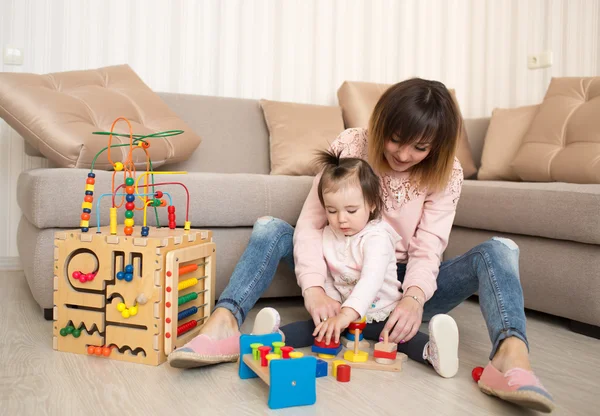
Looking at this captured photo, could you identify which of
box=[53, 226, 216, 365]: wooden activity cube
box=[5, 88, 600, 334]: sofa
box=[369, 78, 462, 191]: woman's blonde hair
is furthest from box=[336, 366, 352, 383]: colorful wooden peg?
box=[5, 88, 600, 334]: sofa

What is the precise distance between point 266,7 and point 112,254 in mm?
2025

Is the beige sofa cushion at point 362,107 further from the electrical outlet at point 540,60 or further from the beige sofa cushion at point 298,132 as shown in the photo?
the electrical outlet at point 540,60

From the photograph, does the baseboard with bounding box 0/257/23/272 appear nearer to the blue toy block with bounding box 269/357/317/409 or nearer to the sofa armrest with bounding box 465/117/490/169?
the blue toy block with bounding box 269/357/317/409

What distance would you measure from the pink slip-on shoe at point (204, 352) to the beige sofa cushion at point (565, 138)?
163 cm

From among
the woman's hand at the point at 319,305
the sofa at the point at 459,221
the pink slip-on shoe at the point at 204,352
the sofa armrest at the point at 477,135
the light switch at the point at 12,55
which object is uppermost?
the light switch at the point at 12,55

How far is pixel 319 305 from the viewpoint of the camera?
4.54 ft

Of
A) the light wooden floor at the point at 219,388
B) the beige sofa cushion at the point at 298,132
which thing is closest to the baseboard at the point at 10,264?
the light wooden floor at the point at 219,388

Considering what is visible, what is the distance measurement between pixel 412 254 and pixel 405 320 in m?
→ 0.25

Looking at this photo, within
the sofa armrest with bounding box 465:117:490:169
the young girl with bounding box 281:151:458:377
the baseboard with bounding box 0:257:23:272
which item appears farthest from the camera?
the sofa armrest with bounding box 465:117:490:169

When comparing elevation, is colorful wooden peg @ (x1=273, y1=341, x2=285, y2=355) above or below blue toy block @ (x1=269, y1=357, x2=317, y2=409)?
above

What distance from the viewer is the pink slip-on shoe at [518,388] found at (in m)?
1.03

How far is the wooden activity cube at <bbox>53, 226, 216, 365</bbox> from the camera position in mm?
1328

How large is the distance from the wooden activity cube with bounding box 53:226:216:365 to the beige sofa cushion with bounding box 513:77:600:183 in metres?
1.63

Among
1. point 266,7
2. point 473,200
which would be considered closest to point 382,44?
point 266,7
